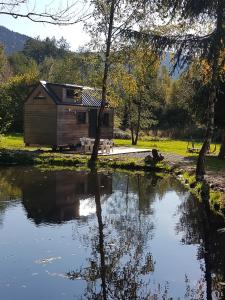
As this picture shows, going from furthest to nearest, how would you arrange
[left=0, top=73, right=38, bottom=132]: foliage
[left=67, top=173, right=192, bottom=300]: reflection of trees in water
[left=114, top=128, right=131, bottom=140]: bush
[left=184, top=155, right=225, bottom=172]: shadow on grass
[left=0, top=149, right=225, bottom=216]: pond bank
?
[left=0, top=73, right=38, bottom=132]: foliage < [left=114, top=128, right=131, bottom=140]: bush < [left=0, top=149, right=225, bottom=216]: pond bank < [left=184, top=155, right=225, bottom=172]: shadow on grass < [left=67, top=173, right=192, bottom=300]: reflection of trees in water

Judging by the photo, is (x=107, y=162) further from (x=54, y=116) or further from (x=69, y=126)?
(x=69, y=126)

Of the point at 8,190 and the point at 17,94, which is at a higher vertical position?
the point at 17,94

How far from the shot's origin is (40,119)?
104ft

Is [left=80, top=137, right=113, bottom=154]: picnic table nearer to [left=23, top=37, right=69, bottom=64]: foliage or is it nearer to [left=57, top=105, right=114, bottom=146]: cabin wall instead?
[left=57, top=105, right=114, bottom=146]: cabin wall

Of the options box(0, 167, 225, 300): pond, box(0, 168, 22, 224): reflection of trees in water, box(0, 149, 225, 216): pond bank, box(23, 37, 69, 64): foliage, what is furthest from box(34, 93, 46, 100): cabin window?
box(23, 37, 69, 64): foliage

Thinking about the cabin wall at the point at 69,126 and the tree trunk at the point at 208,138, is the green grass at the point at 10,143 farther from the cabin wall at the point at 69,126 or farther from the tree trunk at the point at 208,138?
the tree trunk at the point at 208,138

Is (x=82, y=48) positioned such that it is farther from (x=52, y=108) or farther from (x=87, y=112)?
(x=87, y=112)

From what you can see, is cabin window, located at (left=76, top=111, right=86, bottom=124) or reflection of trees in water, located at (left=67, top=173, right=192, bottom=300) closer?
reflection of trees in water, located at (left=67, top=173, right=192, bottom=300)

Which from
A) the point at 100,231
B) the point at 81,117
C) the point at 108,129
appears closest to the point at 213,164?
the point at 81,117

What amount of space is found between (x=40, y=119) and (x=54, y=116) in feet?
4.31

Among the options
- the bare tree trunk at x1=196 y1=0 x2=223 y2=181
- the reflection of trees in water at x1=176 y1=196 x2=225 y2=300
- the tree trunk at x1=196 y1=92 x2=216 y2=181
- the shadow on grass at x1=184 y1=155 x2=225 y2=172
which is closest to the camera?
the reflection of trees in water at x1=176 y1=196 x2=225 y2=300

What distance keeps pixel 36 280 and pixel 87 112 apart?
86.2 ft

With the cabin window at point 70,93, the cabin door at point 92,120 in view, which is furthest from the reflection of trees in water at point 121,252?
the cabin door at point 92,120

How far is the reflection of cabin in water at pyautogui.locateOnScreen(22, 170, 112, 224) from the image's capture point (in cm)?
1371
